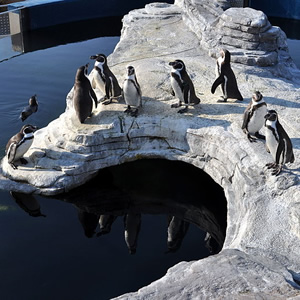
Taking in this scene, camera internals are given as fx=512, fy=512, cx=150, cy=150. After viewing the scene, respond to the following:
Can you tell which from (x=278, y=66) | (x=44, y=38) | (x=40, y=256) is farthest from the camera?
(x=44, y=38)

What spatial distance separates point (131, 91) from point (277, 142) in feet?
8.68

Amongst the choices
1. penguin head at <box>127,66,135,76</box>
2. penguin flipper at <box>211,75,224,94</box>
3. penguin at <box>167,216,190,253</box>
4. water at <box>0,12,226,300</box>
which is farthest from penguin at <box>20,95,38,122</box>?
penguin at <box>167,216,190,253</box>

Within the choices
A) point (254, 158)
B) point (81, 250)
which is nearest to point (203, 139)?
point (254, 158)

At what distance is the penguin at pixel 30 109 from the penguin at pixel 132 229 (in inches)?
152

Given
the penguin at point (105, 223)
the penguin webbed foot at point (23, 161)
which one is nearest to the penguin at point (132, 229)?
the penguin at point (105, 223)

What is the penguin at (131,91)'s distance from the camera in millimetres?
8188

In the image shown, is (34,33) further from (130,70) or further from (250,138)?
(250,138)

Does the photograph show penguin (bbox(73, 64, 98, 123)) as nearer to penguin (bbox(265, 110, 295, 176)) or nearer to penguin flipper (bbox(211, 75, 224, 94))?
penguin flipper (bbox(211, 75, 224, 94))

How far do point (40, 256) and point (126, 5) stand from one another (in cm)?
1394

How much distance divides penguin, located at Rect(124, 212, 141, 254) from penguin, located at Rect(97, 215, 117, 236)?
0.73 feet

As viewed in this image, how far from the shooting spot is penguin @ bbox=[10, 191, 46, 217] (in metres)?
7.97

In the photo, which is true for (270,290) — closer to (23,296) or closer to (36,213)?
(23,296)

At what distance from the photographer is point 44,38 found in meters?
16.6

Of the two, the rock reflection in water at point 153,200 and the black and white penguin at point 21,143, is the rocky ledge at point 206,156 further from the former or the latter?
the rock reflection in water at point 153,200
